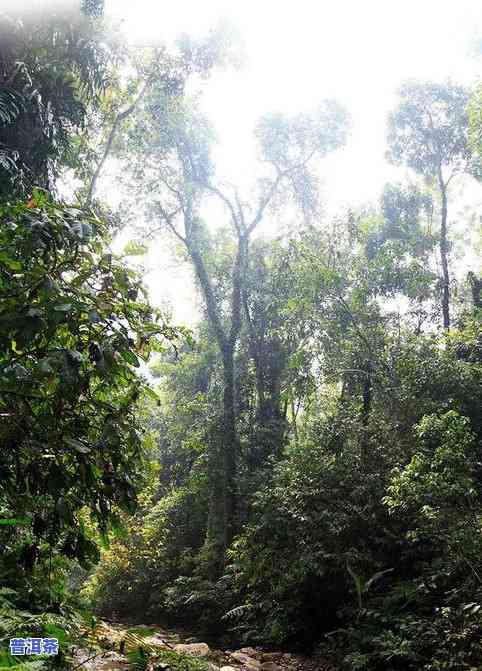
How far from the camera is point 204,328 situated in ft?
56.9

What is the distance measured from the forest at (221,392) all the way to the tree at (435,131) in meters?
0.07

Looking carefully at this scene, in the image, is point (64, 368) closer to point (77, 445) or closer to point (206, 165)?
point (77, 445)

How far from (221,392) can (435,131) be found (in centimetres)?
→ 961

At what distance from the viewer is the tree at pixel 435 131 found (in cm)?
1448

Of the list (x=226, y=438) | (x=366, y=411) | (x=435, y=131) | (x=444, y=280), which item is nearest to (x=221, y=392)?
(x=226, y=438)

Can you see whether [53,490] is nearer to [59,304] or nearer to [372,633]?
[59,304]

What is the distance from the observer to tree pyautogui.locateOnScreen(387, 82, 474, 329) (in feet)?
47.5

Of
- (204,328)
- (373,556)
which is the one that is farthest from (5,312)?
(204,328)

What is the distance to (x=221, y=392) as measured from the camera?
47.9 ft

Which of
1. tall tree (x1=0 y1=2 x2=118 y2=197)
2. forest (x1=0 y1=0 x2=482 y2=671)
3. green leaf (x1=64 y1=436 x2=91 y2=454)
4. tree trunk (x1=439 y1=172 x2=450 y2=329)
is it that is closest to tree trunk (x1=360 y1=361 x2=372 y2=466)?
forest (x1=0 y1=0 x2=482 y2=671)

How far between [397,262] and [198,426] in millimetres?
6515

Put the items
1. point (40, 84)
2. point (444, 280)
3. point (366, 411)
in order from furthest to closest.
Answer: point (444, 280) → point (366, 411) → point (40, 84)

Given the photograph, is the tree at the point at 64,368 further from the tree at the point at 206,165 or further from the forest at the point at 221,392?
the tree at the point at 206,165

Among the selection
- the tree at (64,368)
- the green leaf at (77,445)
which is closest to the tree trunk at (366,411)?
the tree at (64,368)
